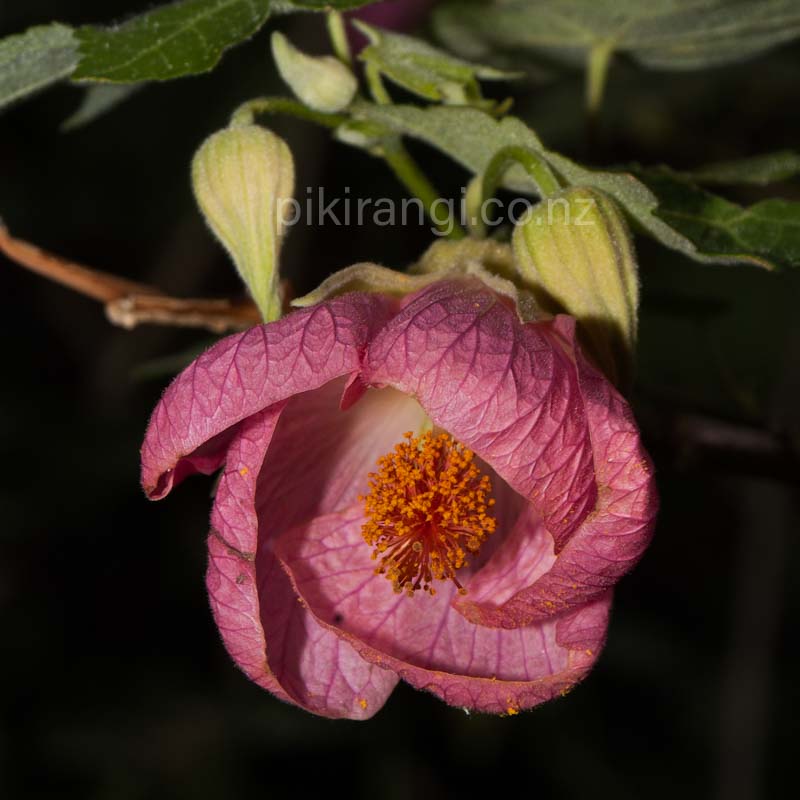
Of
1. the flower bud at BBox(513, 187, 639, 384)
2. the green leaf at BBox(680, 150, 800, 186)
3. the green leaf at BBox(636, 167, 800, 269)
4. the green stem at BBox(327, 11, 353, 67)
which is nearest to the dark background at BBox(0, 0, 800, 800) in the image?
the green leaf at BBox(680, 150, 800, 186)

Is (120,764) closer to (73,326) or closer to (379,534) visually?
(73,326)

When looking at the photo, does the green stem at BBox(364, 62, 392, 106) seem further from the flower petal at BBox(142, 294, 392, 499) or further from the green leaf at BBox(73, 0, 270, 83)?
the flower petal at BBox(142, 294, 392, 499)

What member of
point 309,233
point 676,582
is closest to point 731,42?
point 309,233

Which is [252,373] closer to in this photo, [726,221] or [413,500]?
[413,500]

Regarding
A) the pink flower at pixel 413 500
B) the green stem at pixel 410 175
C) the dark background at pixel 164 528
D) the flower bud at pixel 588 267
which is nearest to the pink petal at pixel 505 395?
the pink flower at pixel 413 500

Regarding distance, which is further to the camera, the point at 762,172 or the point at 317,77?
the point at 762,172

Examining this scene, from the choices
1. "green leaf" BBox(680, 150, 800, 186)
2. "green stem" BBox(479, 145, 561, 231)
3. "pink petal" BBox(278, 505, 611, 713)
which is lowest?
"pink petal" BBox(278, 505, 611, 713)

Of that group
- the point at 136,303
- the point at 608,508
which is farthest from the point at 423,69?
the point at 608,508
